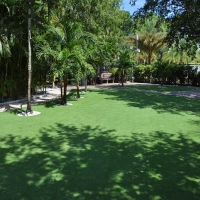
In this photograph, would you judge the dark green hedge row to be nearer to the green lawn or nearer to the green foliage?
the green foliage

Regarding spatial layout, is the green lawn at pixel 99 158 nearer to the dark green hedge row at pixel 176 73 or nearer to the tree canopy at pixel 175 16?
the tree canopy at pixel 175 16

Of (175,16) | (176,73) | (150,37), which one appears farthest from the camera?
(150,37)

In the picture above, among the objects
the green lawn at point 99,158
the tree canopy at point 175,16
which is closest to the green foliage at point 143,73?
the tree canopy at point 175,16

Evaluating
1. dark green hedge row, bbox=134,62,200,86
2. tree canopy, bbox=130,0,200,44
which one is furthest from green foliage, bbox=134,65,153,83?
tree canopy, bbox=130,0,200,44

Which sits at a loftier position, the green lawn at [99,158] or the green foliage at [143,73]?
the green foliage at [143,73]

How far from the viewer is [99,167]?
3855 mm

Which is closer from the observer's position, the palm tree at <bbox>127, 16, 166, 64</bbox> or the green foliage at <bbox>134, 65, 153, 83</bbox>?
the green foliage at <bbox>134, 65, 153, 83</bbox>

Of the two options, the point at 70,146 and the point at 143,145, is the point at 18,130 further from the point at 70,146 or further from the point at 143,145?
the point at 143,145

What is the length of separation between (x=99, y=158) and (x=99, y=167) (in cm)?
38

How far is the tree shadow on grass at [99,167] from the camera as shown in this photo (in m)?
3.11

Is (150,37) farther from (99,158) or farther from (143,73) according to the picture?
(99,158)

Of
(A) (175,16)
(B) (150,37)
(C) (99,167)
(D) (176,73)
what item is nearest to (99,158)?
(C) (99,167)

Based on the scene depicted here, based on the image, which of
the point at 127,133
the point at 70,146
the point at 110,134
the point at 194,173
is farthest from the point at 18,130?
the point at 194,173

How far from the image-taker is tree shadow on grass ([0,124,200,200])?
3.11 meters
